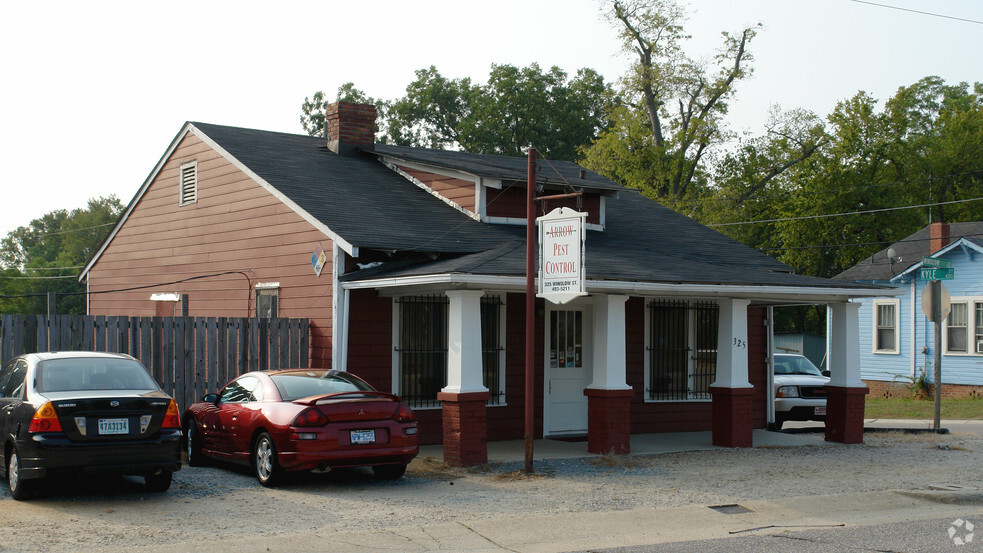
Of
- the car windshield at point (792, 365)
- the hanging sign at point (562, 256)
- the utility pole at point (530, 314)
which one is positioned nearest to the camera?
the hanging sign at point (562, 256)

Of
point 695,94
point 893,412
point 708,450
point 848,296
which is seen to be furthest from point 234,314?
point 695,94

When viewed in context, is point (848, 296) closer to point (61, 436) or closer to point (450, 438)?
point (450, 438)

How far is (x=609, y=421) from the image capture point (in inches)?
543

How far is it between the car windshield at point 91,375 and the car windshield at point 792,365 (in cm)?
1386

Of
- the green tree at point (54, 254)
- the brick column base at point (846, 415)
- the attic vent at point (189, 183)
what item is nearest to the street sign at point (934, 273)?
the brick column base at point (846, 415)

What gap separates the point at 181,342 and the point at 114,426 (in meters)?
4.66

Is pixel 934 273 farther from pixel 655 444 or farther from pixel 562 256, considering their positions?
pixel 562 256

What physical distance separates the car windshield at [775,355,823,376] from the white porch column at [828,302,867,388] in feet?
13.7

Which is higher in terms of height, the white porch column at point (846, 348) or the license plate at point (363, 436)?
the white porch column at point (846, 348)

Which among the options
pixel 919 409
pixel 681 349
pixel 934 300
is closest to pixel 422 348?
pixel 681 349

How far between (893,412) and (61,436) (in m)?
21.0

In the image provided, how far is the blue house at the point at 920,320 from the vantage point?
29.5m

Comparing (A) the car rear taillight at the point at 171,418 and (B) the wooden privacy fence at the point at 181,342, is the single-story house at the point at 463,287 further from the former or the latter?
(A) the car rear taillight at the point at 171,418

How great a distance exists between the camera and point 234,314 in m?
17.1
